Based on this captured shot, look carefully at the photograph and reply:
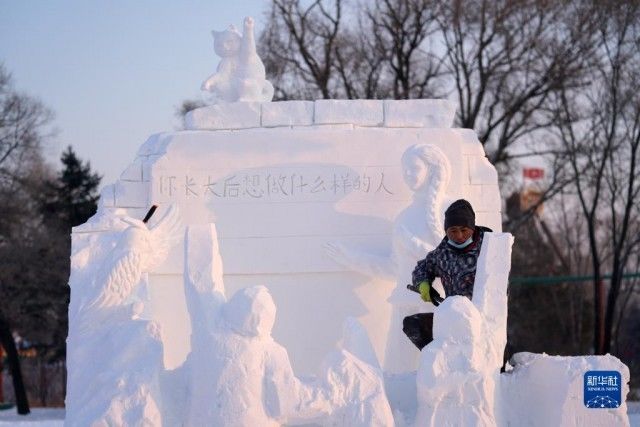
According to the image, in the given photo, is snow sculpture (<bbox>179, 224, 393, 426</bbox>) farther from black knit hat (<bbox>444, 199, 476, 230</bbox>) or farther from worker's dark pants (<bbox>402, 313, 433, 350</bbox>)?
black knit hat (<bbox>444, 199, 476, 230</bbox>)

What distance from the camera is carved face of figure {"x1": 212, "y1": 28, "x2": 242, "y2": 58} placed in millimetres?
8492

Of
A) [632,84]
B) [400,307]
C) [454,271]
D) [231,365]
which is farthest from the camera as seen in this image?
[632,84]

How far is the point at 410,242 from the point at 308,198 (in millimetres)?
939

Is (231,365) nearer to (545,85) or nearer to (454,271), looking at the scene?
(454,271)

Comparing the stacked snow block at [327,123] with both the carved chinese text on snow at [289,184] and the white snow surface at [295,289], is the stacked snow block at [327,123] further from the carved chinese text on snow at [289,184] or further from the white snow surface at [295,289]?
the carved chinese text on snow at [289,184]

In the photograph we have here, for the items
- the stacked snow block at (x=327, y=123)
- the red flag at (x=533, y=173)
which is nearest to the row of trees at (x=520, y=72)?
the red flag at (x=533, y=173)

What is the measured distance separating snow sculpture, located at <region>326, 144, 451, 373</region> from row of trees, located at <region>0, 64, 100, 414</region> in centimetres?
1002

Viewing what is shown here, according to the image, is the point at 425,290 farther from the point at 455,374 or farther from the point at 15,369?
the point at 15,369

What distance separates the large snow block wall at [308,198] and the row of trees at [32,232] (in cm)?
A: 920

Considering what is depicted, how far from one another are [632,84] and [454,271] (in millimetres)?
10275

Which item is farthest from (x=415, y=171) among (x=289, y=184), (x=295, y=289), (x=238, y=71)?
(x=238, y=71)

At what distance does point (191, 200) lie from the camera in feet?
25.5

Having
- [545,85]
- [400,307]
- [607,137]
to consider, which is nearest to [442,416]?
[400,307]

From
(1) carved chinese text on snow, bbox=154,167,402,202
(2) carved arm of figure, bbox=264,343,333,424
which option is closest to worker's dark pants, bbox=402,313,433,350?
(2) carved arm of figure, bbox=264,343,333,424
